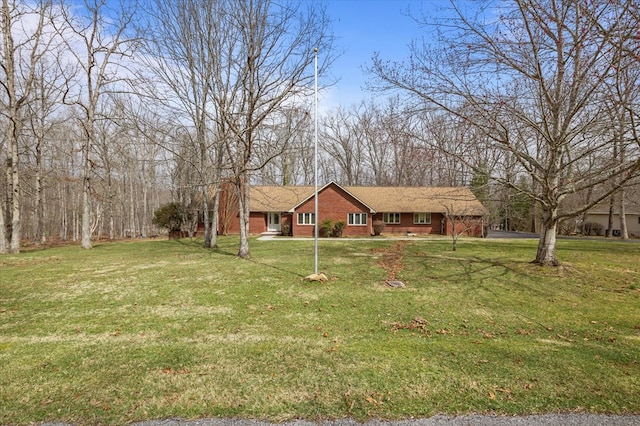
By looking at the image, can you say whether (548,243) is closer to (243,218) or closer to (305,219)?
(243,218)

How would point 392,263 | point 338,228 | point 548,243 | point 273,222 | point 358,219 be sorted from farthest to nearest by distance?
point 273,222 < point 358,219 < point 338,228 < point 392,263 < point 548,243

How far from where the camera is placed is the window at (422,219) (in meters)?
29.8

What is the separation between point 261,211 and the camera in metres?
29.7

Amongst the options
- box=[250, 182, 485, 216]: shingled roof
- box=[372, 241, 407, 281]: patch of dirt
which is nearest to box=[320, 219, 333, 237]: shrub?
box=[250, 182, 485, 216]: shingled roof

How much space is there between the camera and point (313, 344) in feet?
16.5

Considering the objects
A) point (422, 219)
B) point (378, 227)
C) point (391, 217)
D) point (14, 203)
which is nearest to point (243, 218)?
point (14, 203)

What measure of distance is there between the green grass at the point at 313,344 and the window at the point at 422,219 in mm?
19475

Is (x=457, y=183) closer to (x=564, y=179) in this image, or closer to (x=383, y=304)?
(x=564, y=179)

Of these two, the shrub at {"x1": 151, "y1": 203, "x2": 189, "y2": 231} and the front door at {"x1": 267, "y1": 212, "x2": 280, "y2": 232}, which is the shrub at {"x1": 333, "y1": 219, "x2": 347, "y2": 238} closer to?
the front door at {"x1": 267, "y1": 212, "x2": 280, "y2": 232}

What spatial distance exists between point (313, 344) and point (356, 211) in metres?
23.1

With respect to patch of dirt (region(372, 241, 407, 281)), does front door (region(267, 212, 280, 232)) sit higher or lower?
higher

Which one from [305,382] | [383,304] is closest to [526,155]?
[383,304]

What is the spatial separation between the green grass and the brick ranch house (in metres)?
17.3

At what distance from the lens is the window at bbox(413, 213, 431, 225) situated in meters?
29.8
